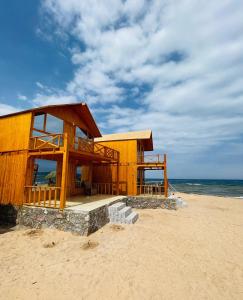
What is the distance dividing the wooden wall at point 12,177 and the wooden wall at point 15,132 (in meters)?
0.48

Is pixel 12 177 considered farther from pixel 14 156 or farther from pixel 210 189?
pixel 210 189

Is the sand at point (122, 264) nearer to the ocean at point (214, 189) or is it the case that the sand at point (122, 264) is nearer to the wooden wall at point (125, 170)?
the wooden wall at point (125, 170)

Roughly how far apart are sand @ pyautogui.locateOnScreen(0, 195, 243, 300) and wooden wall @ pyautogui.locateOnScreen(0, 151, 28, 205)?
7.32 ft

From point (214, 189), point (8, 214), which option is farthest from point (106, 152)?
point (214, 189)

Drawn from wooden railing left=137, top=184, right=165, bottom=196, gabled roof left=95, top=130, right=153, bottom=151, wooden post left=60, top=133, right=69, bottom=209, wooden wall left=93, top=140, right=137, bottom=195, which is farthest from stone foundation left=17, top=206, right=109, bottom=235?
gabled roof left=95, top=130, right=153, bottom=151

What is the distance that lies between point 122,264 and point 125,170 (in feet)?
39.3

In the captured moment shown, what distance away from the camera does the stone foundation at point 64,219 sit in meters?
8.16

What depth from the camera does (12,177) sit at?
405 inches

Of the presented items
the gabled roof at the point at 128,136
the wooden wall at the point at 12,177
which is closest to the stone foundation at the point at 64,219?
the wooden wall at the point at 12,177

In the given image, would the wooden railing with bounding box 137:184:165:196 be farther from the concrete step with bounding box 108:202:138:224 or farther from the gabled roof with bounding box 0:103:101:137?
the concrete step with bounding box 108:202:138:224

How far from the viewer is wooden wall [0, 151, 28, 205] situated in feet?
32.7

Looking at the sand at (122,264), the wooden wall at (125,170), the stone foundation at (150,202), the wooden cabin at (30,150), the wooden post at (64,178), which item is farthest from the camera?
the wooden wall at (125,170)

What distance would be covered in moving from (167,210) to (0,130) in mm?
13189

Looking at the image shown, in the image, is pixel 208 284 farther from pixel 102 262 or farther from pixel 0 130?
pixel 0 130
